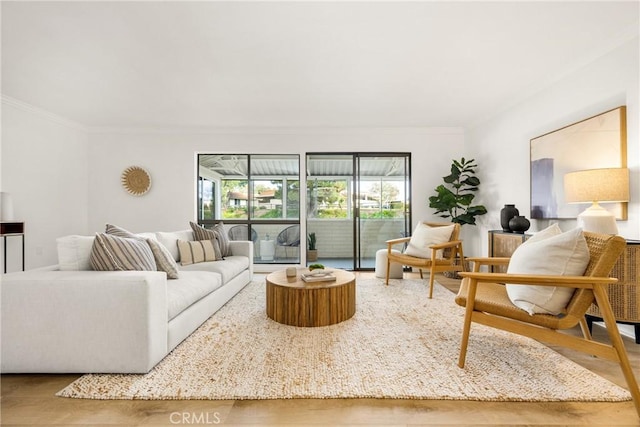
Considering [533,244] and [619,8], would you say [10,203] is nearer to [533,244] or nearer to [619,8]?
[533,244]

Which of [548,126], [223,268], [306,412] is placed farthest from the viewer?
[548,126]

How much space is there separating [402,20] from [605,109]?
199 cm

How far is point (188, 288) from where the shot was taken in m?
2.37

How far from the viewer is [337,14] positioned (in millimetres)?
2207

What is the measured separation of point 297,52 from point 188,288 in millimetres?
2205

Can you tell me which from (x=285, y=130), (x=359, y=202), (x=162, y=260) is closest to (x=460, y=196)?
(x=359, y=202)

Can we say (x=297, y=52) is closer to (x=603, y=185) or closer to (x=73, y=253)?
(x=73, y=253)

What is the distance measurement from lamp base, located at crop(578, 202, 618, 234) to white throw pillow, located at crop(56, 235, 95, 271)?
361 cm

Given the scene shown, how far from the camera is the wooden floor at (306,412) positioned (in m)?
1.38

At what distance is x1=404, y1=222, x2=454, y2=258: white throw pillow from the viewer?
3.81 meters

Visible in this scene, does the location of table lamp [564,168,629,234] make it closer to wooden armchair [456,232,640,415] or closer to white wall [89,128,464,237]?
wooden armchair [456,232,640,415]

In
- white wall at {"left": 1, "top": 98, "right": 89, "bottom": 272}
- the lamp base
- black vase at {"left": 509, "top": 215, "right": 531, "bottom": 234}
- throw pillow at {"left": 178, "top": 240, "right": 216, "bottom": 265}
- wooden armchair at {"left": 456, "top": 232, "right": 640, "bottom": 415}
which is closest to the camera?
wooden armchair at {"left": 456, "top": 232, "right": 640, "bottom": 415}

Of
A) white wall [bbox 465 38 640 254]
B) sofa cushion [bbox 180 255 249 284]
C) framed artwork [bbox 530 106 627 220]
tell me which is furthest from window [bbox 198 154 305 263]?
framed artwork [bbox 530 106 627 220]

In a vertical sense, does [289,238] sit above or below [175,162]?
below
